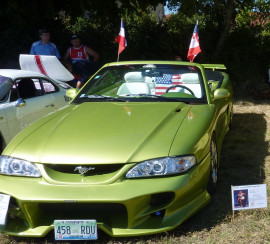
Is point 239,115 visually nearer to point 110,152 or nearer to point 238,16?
point 238,16

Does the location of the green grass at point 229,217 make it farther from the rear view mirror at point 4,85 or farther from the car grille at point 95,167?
the rear view mirror at point 4,85

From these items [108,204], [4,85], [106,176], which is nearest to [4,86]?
[4,85]

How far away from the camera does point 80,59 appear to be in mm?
9414

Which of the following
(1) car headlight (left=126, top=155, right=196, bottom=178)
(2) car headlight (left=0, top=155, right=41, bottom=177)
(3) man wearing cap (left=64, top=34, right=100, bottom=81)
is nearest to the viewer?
(1) car headlight (left=126, top=155, right=196, bottom=178)

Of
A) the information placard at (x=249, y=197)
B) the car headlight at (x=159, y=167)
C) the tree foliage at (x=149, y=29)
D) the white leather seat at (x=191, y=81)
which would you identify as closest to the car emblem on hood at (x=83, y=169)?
the car headlight at (x=159, y=167)

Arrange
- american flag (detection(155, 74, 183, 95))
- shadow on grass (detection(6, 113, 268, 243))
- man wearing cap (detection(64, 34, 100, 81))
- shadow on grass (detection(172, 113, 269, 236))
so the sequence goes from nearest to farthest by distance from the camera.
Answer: shadow on grass (detection(6, 113, 268, 243))
shadow on grass (detection(172, 113, 269, 236))
american flag (detection(155, 74, 183, 95))
man wearing cap (detection(64, 34, 100, 81))

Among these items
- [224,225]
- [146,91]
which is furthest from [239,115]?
[224,225]

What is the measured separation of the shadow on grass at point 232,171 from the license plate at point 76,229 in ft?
0.78

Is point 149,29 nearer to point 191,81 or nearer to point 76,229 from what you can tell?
point 191,81

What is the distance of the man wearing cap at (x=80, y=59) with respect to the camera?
9414 mm

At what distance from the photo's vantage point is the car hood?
3.43 meters

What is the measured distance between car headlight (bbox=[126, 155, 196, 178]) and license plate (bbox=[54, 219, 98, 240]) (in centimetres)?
47

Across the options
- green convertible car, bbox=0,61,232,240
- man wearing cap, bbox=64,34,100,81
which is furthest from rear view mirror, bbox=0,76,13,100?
man wearing cap, bbox=64,34,100,81

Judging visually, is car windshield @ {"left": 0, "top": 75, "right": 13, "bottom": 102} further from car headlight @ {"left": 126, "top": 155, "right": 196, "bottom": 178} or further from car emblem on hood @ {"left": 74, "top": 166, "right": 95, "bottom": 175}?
car headlight @ {"left": 126, "top": 155, "right": 196, "bottom": 178}
